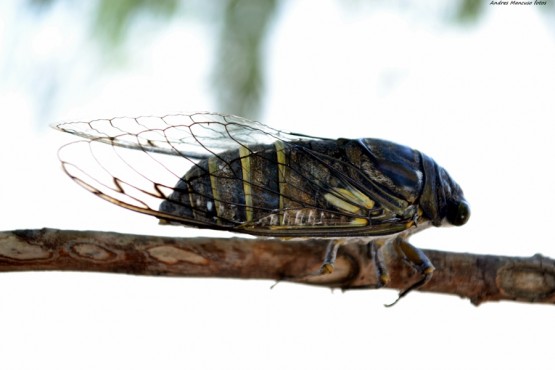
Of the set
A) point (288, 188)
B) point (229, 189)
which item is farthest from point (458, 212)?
point (229, 189)

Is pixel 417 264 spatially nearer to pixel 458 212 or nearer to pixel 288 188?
pixel 458 212

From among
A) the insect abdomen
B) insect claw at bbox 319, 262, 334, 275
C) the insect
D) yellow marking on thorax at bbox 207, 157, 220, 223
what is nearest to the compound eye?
the insect

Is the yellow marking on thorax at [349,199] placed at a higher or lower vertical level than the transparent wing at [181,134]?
lower

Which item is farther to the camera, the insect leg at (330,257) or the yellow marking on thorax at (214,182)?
the insect leg at (330,257)

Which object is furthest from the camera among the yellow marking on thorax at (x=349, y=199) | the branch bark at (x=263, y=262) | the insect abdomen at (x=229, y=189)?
the yellow marking on thorax at (x=349, y=199)

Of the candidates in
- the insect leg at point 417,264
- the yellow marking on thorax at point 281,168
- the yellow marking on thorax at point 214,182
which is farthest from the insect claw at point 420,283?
the yellow marking on thorax at point 214,182

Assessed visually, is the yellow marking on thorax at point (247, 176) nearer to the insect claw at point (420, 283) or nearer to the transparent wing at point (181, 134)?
the transparent wing at point (181, 134)

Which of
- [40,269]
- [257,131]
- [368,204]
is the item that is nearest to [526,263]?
[368,204]
